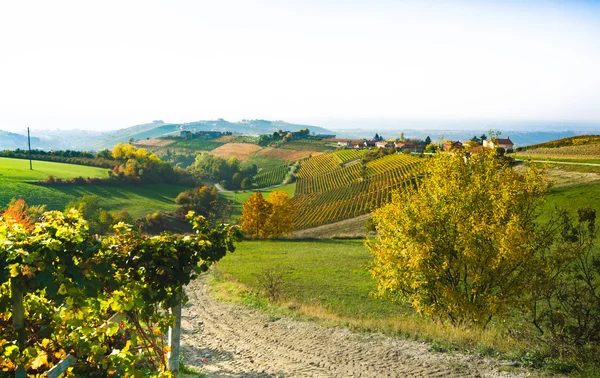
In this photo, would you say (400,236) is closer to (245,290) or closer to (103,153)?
(245,290)

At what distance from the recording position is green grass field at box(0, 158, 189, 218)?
218 ft

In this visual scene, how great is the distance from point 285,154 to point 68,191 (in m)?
98.8

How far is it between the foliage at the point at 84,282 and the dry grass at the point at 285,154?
14660 cm

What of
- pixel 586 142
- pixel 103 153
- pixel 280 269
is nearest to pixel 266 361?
pixel 280 269

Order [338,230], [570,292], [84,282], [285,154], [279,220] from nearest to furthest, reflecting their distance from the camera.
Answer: [84,282] → [570,292] → [279,220] → [338,230] → [285,154]

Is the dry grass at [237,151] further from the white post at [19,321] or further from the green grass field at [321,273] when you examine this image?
the white post at [19,321]

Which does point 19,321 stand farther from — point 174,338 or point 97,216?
point 97,216

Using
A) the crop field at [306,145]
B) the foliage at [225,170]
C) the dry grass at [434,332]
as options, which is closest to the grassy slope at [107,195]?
the foliage at [225,170]

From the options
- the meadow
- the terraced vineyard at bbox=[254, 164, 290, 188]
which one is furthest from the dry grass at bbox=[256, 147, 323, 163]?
the meadow

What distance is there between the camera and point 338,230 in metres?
57.9

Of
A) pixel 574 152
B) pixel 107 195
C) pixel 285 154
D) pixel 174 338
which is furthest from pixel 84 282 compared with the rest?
pixel 285 154

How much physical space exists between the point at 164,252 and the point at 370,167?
9724cm

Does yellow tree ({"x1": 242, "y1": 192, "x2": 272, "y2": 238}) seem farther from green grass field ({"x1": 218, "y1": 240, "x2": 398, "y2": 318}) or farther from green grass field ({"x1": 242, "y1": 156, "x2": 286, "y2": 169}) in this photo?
green grass field ({"x1": 242, "y1": 156, "x2": 286, "y2": 169})

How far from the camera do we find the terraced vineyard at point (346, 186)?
6994 centimetres
